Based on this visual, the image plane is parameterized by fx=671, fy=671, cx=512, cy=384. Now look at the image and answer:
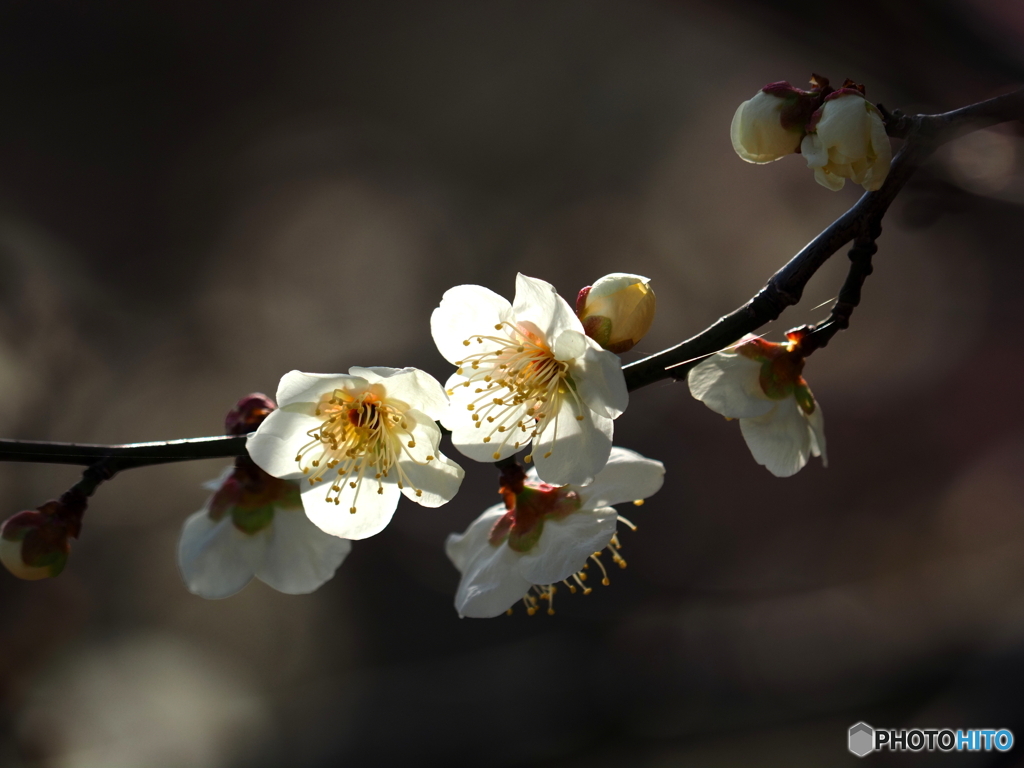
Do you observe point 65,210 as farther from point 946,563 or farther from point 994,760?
point 946,563

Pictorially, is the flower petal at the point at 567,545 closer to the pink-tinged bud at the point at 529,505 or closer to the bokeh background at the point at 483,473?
the pink-tinged bud at the point at 529,505

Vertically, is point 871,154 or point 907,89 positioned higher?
point 907,89

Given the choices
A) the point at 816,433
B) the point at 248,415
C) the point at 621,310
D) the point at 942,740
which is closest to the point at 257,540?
the point at 248,415

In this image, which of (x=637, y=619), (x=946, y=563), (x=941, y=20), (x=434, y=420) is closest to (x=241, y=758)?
(x=637, y=619)

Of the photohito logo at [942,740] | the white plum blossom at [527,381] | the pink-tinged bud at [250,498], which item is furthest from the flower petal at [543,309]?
the photohito logo at [942,740]

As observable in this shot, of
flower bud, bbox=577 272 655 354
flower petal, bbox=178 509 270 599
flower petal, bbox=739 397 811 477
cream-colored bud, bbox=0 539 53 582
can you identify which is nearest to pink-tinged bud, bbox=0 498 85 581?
cream-colored bud, bbox=0 539 53 582

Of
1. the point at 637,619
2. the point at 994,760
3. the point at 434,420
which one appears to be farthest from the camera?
the point at 637,619
